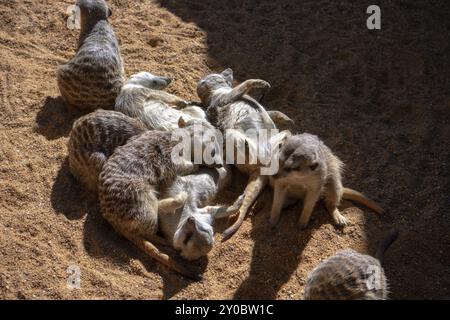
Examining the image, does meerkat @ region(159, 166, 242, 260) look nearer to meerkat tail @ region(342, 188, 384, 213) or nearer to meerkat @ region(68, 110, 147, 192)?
meerkat @ region(68, 110, 147, 192)

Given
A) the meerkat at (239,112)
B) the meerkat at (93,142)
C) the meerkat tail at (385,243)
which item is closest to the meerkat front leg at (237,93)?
the meerkat at (239,112)

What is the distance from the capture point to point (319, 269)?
3150mm

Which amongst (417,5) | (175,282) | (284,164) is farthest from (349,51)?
(175,282)

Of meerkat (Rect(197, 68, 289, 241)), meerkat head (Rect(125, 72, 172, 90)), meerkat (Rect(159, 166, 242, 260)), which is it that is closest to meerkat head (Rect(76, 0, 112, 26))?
meerkat head (Rect(125, 72, 172, 90))

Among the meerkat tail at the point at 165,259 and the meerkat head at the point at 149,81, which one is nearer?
the meerkat tail at the point at 165,259

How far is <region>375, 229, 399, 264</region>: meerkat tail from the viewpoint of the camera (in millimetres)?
3516

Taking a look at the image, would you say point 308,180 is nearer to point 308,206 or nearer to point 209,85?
point 308,206

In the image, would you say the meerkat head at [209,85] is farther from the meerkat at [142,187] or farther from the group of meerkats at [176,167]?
the meerkat at [142,187]

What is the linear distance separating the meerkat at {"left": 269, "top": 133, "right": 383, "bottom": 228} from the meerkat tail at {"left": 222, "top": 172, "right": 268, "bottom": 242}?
0.09 m

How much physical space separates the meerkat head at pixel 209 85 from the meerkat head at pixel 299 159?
1249 millimetres

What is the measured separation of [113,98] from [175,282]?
1763 mm

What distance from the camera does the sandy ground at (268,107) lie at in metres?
3.42

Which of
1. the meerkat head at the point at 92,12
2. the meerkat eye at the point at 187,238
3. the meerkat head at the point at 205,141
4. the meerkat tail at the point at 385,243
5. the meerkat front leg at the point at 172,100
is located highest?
the meerkat head at the point at 92,12

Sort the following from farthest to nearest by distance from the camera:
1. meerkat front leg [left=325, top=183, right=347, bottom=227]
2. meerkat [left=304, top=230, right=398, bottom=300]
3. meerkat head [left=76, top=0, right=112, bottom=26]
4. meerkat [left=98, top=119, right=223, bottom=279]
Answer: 1. meerkat head [left=76, top=0, right=112, bottom=26]
2. meerkat front leg [left=325, top=183, right=347, bottom=227]
3. meerkat [left=98, top=119, right=223, bottom=279]
4. meerkat [left=304, top=230, right=398, bottom=300]
